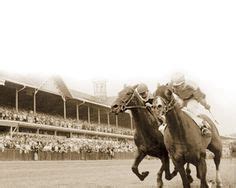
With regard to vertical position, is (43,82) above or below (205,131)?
above

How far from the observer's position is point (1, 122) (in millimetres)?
32062

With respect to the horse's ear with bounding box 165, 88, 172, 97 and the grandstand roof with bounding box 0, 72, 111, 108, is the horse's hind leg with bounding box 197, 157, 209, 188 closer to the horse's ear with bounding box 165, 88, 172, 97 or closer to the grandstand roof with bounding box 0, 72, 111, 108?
the horse's ear with bounding box 165, 88, 172, 97

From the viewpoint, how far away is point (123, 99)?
27.8 ft

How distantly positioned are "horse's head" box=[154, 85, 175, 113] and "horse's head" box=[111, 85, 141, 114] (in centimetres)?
124

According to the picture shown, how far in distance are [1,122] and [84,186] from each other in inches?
891

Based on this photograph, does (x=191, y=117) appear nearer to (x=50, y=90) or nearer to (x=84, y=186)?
(x=84, y=186)

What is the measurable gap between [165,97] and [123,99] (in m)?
1.49

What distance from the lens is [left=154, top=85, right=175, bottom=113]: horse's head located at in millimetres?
7059

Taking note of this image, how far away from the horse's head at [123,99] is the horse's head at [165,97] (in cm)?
124

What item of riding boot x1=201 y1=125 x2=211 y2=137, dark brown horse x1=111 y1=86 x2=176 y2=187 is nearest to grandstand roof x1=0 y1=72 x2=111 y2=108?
dark brown horse x1=111 y1=86 x2=176 y2=187

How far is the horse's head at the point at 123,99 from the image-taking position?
8.28 m

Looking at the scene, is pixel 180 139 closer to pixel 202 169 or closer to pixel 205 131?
pixel 202 169

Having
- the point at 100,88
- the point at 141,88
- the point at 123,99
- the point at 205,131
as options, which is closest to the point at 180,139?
the point at 205,131

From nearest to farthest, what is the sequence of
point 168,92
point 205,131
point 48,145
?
point 168,92 → point 205,131 → point 48,145
